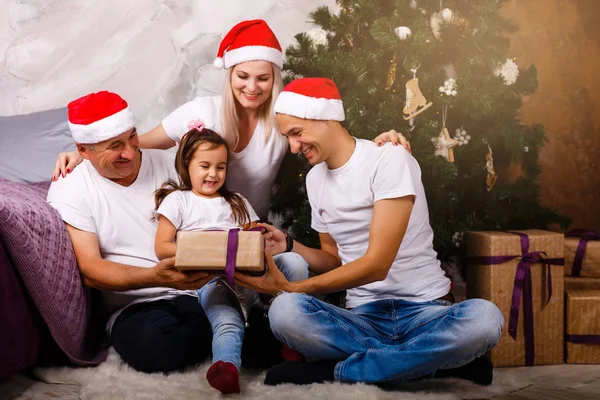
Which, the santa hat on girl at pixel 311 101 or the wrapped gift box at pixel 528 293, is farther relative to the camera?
the wrapped gift box at pixel 528 293

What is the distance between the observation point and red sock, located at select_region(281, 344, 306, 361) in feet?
6.09

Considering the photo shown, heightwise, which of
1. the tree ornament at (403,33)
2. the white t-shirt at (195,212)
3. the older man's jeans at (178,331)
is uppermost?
the tree ornament at (403,33)

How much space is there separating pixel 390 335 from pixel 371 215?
35cm

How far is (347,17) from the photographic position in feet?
8.65

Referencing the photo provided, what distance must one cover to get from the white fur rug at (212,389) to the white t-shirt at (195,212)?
1.43ft

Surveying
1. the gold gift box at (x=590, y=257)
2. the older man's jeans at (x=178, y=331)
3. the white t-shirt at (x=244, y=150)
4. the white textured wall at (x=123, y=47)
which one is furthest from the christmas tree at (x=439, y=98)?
the white textured wall at (x=123, y=47)

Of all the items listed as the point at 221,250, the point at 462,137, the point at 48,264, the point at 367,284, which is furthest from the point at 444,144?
the point at 48,264

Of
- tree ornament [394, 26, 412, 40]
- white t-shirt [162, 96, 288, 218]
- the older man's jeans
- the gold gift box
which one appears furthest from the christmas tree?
the older man's jeans

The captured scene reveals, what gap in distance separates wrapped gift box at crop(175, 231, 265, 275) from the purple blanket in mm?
428

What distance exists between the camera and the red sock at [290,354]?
6.09 ft

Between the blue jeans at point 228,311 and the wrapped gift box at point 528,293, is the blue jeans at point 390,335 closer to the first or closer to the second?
the blue jeans at point 228,311

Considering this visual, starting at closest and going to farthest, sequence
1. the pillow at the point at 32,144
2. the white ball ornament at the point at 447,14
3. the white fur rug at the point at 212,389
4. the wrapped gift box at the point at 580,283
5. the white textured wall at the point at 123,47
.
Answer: the white fur rug at the point at 212,389 < the wrapped gift box at the point at 580,283 < the pillow at the point at 32,144 < the white ball ornament at the point at 447,14 < the white textured wall at the point at 123,47

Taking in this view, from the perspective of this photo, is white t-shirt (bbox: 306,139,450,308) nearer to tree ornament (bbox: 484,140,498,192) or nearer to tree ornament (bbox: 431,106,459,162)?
tree ornament (bbox: 431,106,459,162)

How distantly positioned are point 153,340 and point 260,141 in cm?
84
